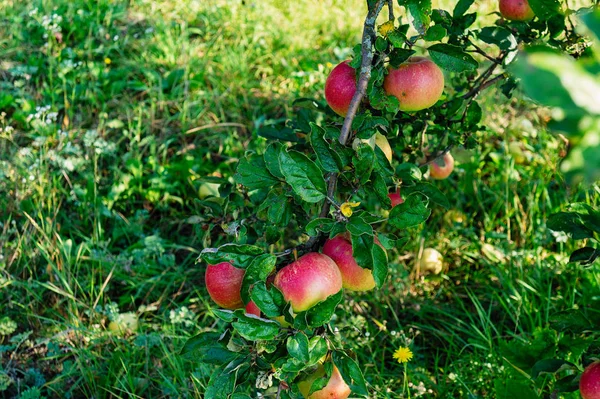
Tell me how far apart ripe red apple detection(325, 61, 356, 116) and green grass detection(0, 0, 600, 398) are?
41 centimetres

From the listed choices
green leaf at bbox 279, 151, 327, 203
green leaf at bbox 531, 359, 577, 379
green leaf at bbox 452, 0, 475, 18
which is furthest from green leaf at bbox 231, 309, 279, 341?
green leaf at bbox 452, 0, 475, 18

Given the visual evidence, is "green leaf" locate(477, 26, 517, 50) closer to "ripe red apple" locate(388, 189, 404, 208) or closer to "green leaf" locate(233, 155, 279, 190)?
"ripe red apple" locate(388, 189, 404, 208)

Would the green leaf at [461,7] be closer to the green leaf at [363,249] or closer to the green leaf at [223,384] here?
the green leaf at [363,249]

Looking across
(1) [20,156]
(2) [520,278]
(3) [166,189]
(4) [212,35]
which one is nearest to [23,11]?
(4) [212,35]

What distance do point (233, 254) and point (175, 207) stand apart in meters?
1.58

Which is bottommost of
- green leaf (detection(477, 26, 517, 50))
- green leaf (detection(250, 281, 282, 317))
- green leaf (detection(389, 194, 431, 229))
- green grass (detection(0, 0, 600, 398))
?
green grass (detection(0, 0, 600, 398))

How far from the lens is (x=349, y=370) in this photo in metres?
1.27

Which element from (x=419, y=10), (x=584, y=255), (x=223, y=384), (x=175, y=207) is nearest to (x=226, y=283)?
(x=223, y=384)

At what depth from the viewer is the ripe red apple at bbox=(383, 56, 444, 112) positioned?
1.33 meters

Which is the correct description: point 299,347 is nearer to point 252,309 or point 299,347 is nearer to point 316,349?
point 316,349

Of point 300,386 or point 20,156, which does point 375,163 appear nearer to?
point 300,386

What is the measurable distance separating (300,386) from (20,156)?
6.00ft

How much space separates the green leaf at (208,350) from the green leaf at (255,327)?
0.21 meters

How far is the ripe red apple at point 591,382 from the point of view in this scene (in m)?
1.25
